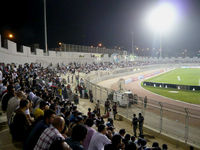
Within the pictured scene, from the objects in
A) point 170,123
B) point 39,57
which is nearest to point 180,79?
point 39,57

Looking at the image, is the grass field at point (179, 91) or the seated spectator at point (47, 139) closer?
the seated spectator at point (47, 139)

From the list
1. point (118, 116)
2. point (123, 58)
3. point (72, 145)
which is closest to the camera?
point (72, 145)

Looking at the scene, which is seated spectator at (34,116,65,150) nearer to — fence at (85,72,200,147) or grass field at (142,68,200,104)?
fence at (85,72,200,147)

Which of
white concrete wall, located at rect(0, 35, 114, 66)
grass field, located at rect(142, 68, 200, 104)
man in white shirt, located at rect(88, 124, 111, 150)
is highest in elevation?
white concrete wall, located at rect(0, 35, 114, 66)

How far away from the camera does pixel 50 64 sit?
3934cm

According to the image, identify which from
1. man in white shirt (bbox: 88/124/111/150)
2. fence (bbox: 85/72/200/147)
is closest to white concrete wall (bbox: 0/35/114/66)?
fence (bbox: 85/72/200/147)

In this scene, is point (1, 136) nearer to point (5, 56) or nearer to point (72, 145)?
point (72, 145)

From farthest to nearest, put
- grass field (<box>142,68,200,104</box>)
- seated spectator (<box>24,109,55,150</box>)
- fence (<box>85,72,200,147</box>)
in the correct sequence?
grass field (<box>142,68,200,104</box>) < fence (<box>85,72,200,147</box>) < seated spectator (<box>24,109,55,150</box>)

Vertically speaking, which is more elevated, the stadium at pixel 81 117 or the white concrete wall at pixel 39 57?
the white concrete wall at pixel 39 57

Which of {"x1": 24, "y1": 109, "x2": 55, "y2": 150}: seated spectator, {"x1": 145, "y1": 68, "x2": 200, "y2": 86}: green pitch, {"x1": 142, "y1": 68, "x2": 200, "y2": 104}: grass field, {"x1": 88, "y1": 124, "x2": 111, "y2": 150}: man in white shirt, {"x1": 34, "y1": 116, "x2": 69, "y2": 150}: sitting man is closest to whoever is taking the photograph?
{"x1": 34, "y1": 116, "x2": 69, "y2": 150}: sitting man

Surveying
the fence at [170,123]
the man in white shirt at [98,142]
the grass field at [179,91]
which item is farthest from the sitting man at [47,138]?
the grass field at [179,91]

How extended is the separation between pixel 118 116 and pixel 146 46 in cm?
17194

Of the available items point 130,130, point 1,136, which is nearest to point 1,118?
point 1,136

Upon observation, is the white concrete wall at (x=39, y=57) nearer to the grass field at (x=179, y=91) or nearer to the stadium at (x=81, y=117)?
the stadium at (x=81, y=117)
